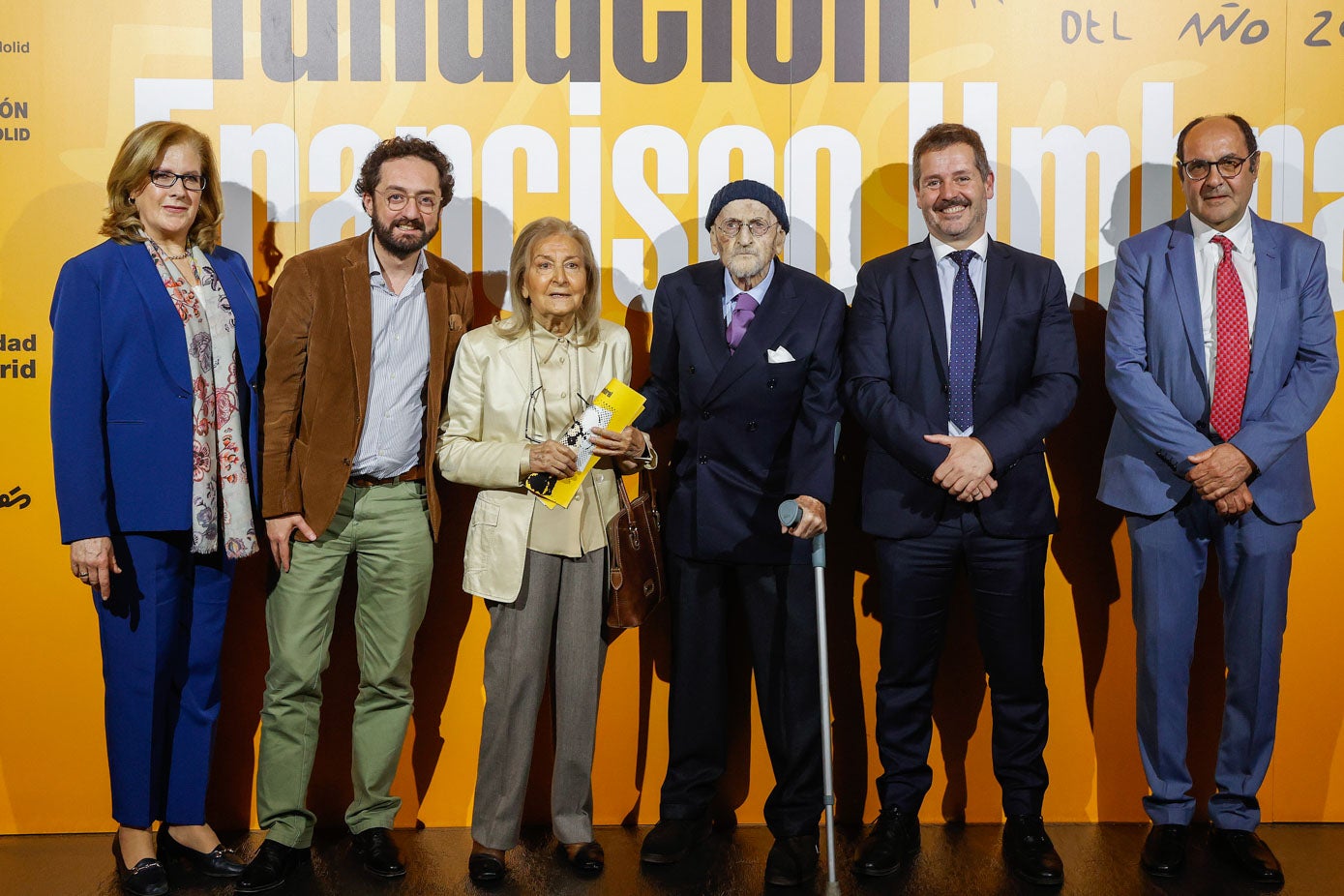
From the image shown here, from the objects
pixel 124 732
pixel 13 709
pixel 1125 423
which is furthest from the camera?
pixel 13 709

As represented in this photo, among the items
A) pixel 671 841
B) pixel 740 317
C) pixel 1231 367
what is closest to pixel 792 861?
pixel 671 841

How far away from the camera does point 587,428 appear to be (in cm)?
356

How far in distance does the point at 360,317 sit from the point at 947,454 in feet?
6.06

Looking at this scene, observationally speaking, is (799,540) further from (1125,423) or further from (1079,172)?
(1079,172)

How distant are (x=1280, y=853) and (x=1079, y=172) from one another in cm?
242

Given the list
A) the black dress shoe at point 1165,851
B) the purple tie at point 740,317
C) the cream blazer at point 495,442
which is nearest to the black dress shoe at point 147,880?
the cream blazer at point 495,442

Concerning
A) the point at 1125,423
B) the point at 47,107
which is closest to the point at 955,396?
the point at 1125,423

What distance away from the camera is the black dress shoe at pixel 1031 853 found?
3.63m

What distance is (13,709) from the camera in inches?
165

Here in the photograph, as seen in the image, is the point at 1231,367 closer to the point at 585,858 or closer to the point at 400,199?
the point at 585,858

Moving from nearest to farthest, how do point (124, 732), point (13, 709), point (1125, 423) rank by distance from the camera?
point (124, 732)
point (1125, 423)
point (13, 709)

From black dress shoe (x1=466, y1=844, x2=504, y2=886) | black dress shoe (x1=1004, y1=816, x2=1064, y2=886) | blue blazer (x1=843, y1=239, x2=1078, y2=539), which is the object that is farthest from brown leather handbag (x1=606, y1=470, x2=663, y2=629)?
black dress shoe (x1=1004, y1=816, x2=1064, y2=886)

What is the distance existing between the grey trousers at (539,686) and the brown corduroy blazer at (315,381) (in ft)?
2.14

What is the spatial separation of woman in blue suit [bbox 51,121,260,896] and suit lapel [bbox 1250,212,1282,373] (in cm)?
314
